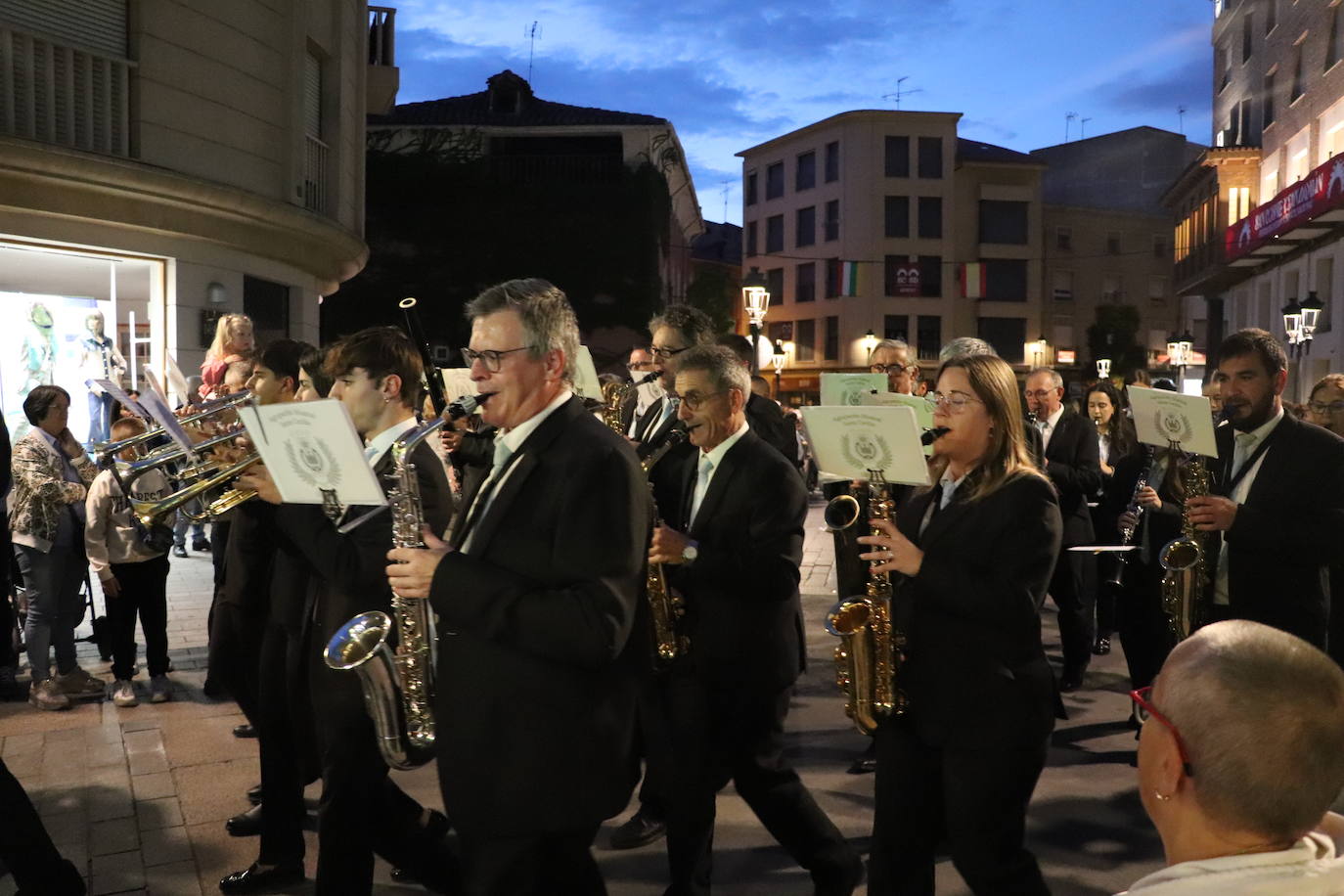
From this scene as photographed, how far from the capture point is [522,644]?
2619mm

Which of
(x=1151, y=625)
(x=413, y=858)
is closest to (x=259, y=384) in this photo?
(x=413, y=858)

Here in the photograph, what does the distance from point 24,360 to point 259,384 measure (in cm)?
873

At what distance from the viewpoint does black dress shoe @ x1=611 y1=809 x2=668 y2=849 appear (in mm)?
4824

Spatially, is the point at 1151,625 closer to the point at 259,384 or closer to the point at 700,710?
the point at 700,710

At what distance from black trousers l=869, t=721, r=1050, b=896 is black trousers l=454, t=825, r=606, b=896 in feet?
3.19

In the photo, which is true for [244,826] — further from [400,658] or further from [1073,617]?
[1073,617]

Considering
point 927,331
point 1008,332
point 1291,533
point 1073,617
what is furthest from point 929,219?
point 1291,533

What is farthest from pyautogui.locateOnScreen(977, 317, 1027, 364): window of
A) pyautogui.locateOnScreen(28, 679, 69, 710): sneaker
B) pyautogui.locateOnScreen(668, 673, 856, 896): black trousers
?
pyautogui.locateOnScreen(668, 673, 856, 896): black trousers

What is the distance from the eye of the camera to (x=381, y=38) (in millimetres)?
19625

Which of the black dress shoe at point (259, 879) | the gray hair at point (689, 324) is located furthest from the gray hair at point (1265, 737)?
the gray hair at point (689, 324)

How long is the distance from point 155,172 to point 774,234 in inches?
1928

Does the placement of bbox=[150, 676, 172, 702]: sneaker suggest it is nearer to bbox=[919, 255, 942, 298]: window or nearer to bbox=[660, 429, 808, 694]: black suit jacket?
bbox=[660, 429, 808, 694]: black suit jacket

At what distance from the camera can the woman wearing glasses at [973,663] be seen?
3.15 metres

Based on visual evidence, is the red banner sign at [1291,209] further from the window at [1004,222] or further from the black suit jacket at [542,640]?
the window at [1004,222]
